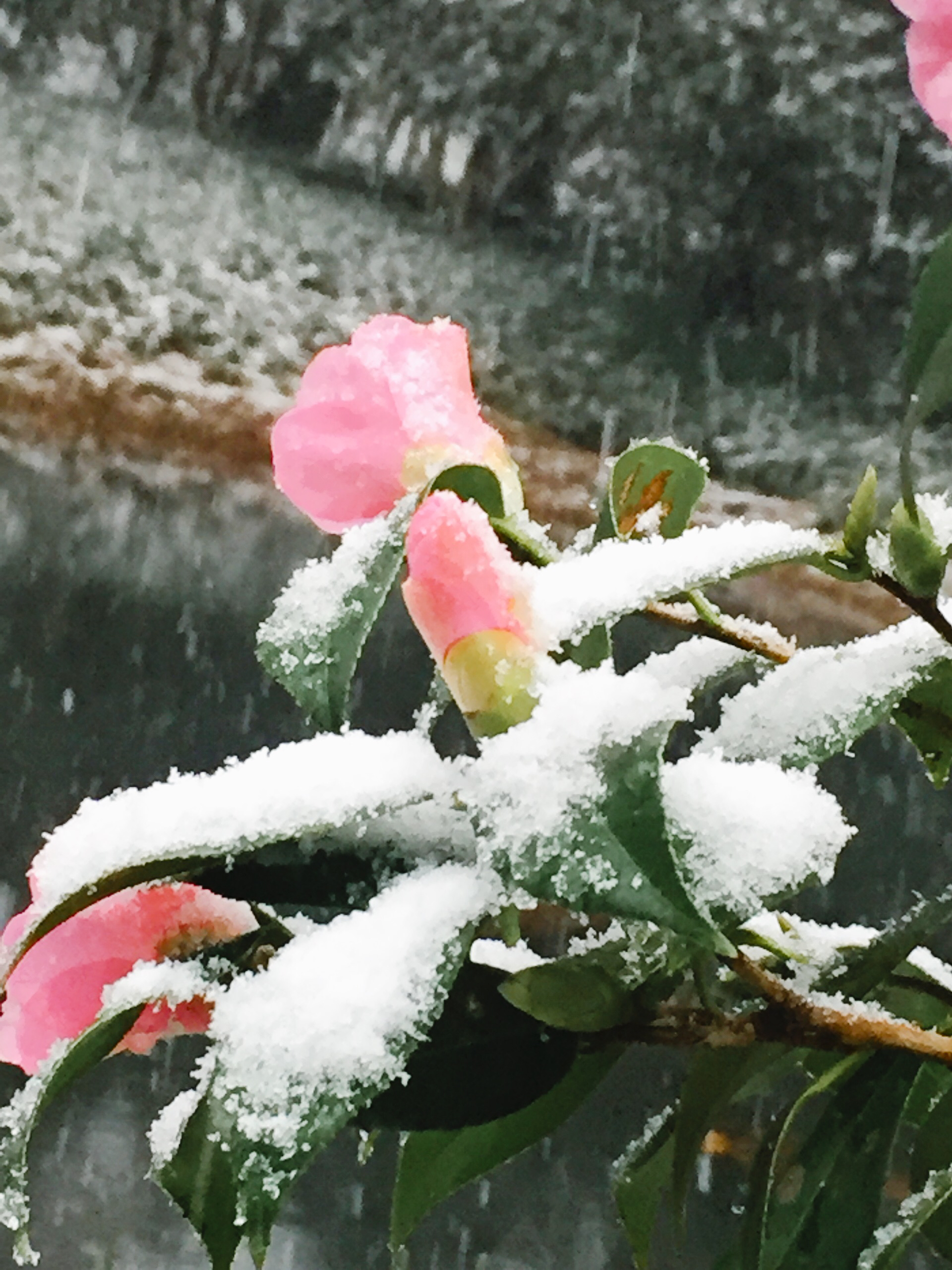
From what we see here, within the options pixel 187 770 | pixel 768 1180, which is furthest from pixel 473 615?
pixel 187 770

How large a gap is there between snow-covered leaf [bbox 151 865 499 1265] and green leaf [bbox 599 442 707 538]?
0.51 feet

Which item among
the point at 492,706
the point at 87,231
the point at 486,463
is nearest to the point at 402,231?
the point at 87,231

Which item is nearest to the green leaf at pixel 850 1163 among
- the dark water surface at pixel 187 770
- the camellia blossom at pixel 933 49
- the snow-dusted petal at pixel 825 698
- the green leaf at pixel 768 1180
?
the green leaf at pixel 768 1180

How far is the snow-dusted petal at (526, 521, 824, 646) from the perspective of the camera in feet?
0.77

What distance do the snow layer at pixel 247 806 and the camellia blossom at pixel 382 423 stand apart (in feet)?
0.32

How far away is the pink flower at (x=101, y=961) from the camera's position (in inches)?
10.2

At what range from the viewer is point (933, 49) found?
22 cm

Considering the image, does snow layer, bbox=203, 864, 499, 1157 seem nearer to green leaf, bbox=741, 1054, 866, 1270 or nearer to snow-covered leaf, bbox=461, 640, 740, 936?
snow-covered leaf, bbox=461, 640, 740, 936

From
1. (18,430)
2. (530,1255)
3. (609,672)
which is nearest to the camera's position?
(609,672)

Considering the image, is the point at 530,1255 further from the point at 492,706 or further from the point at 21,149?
the point at 21,149

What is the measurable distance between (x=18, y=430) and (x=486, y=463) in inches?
40.4

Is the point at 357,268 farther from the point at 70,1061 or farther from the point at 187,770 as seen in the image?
the point at 70,1061

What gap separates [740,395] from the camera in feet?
4.04

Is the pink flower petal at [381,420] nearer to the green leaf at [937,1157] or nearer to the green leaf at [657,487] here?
the green leaf at [657,487]
